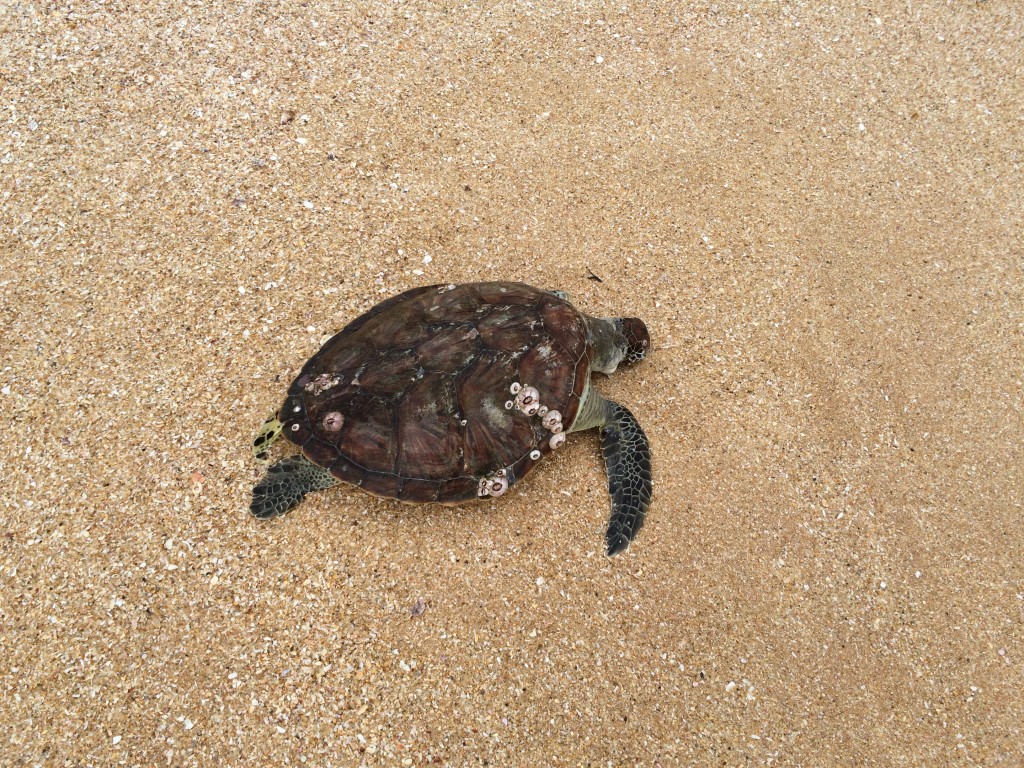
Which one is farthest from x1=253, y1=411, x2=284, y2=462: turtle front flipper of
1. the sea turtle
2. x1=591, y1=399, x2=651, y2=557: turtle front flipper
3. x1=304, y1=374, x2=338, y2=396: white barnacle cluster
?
→ x1=591, y1=399, x2=651, y2=557: turtle front flipper

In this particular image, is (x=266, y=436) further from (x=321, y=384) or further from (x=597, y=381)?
(x=597, y=381)

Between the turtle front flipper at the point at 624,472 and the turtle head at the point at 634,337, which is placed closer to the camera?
the turtle front flipper at the point at 624,472

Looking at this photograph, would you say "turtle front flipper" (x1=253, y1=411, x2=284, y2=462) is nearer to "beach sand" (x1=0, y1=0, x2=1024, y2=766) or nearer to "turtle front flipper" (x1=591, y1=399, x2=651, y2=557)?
"beach sand" (x1=0, y1=0, x2=1024, y2=766)

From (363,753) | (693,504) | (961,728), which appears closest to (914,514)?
(961,728)

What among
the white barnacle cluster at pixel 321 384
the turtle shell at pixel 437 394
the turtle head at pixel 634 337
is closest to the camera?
the turtle shell at pixel 437 394

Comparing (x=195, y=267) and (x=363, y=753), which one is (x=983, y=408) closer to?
(x=363, y=753)

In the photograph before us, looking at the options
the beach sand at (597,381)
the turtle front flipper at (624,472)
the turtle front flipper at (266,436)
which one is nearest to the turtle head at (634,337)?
the beach sand at (597,381)

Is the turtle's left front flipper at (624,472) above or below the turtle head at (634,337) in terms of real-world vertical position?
below

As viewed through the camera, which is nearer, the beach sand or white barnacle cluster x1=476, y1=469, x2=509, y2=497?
the beach sand

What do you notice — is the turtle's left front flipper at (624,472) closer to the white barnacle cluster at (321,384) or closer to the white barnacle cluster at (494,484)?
the white barnacle cluster at (494,484)
